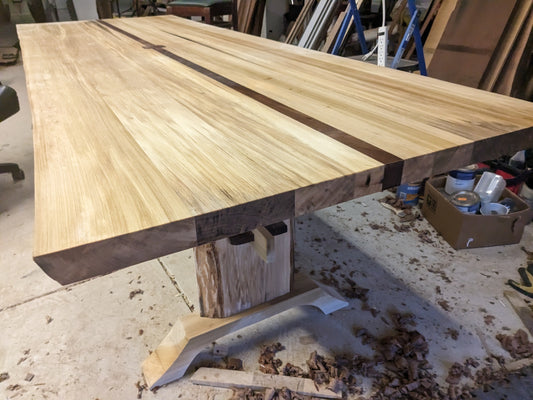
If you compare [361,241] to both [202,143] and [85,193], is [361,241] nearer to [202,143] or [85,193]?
[202,143]

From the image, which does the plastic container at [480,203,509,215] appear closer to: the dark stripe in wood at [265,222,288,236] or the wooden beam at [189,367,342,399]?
the wooden beam at [189,367,342,399]

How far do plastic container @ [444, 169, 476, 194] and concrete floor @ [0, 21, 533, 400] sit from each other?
0.19m

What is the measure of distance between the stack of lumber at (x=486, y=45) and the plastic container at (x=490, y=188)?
0.62 metres

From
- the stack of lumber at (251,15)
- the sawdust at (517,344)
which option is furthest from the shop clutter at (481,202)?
the stack of lumber at (251,15)

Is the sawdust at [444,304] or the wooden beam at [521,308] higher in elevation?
the wooden beam at [521,308]

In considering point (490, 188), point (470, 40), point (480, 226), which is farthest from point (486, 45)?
point (480, 226)

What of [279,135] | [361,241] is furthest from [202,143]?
[361,241]

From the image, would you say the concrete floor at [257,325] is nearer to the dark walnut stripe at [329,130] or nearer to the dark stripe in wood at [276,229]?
the dark stripe in wood at [276,229]

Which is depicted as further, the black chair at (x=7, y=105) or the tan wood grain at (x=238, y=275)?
the black chair at (x=7, y=105)

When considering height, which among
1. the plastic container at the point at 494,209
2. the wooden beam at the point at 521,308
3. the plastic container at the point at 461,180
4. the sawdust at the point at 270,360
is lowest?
the sawdust at the point at 270,360

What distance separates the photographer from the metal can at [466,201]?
4.93ft

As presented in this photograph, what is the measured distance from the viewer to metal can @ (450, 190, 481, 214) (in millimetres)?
1502

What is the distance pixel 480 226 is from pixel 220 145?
120cm

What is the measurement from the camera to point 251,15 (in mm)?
3766
